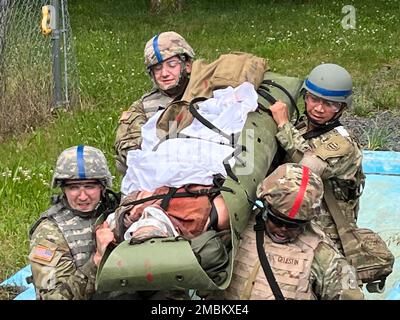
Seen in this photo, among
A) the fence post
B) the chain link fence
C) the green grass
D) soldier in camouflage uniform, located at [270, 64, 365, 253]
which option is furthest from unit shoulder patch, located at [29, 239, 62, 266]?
the fence post

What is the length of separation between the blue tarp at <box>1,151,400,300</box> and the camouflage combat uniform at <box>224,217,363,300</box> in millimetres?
1434

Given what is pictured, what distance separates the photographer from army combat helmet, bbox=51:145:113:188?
4457 mm

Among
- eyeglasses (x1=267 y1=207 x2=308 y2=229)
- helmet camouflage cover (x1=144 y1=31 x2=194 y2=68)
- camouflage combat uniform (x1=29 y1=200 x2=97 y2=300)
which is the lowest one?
camouflage combat uniform (x1=29 y1=200 x2=97 y2=300)

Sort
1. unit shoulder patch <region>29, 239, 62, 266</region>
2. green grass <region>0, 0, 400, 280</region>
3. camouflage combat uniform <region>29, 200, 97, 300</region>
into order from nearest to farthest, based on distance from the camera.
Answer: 1. camouflage combat uniform <region>29, 200, 97, 300</region>
2. unit shoulder patch <region>29, 239, 62, 266</region>
3. green grass <region>0, 0, 400, 280</region>

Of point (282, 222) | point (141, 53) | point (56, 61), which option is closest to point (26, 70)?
point (56, 61)

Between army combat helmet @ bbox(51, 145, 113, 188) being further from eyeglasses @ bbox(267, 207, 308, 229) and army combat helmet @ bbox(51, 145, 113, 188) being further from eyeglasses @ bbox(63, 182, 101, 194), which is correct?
eyeglasses @ bbox(267, 207, 308, 229)

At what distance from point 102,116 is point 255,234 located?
17.7 ft

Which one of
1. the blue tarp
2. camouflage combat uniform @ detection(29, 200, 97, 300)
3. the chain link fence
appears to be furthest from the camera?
the chain link fence

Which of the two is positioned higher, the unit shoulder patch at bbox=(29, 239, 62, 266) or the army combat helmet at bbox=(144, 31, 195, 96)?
A: the army combat helmet at bbox=(144, 31, 195, 96)

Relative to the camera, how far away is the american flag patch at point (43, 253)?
4332 mm

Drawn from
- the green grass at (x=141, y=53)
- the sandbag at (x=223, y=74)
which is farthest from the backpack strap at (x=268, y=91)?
the green grass at (x=141, y=53)

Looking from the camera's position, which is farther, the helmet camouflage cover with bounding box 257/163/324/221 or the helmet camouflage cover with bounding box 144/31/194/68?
the helmet camouflage cover with bounding box 144/31/194/68

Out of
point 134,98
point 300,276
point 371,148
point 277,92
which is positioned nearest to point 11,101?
point 134,98
